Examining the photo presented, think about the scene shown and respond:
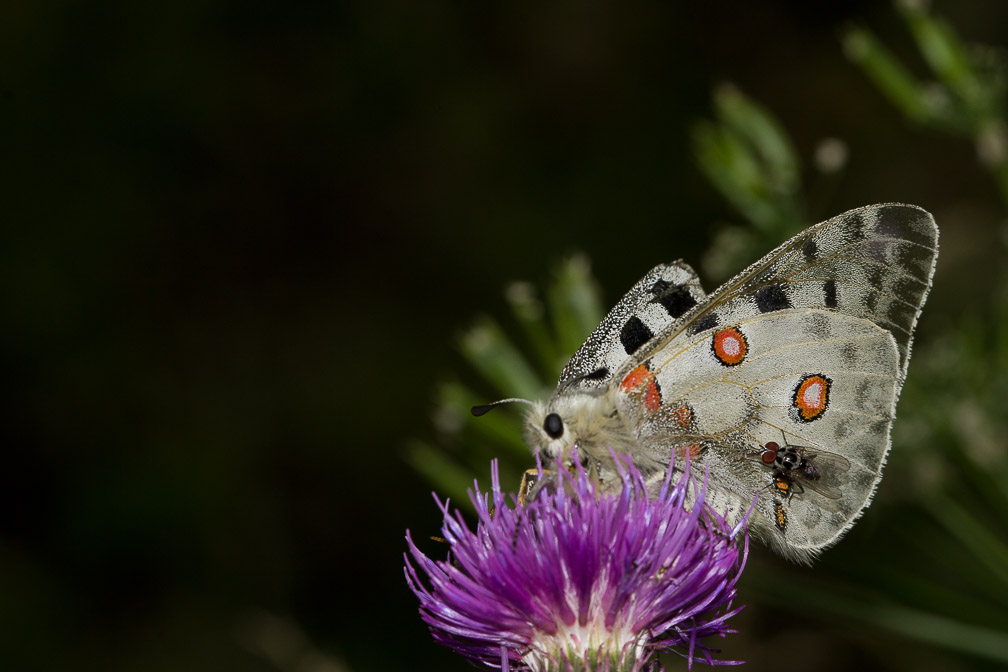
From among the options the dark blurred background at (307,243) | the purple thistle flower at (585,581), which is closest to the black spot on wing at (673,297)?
the purple thistle flower at (585,581)

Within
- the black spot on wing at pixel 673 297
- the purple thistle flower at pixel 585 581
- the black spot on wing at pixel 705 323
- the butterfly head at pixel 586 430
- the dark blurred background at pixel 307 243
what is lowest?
the purple thistle flower at pixel 585 581

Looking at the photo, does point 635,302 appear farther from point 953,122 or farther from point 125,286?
point 125,286

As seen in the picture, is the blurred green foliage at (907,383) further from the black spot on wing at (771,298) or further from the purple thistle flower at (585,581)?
the purple thistle flower at (585,581)

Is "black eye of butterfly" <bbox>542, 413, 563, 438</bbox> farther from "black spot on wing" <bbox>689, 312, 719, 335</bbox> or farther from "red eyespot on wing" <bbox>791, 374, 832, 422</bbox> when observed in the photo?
"red eyespot on wing" <bbox>791, 374, 832, 422</bbox>

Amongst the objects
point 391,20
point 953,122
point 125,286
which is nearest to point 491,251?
point 391,20

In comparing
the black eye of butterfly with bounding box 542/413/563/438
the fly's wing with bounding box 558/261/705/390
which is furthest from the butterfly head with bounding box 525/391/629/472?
the fly's wing with bounding box 558/261/705/390

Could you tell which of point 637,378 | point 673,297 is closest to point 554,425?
→ point 637,378
